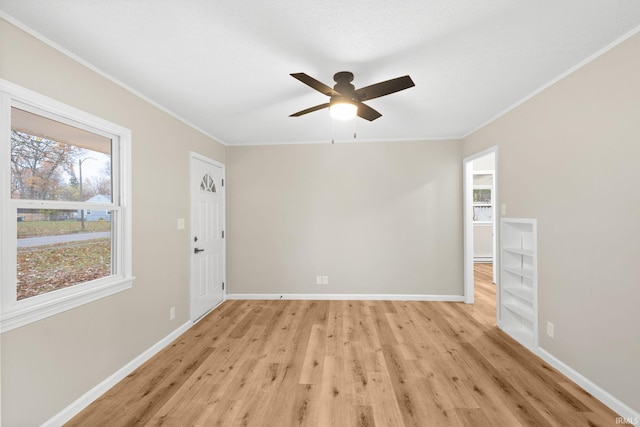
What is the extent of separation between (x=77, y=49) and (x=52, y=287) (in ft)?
5.26

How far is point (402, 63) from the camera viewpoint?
2.01 m

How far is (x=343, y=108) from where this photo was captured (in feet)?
6.57

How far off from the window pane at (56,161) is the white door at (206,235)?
1.25 m

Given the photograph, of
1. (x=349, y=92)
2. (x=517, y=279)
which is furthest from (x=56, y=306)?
(x=517, y=279)

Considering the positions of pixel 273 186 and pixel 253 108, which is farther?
pixel 273 186

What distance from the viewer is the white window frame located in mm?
1484

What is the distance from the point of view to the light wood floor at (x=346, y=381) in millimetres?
1828

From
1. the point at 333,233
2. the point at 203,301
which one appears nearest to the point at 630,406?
the point at 333,233

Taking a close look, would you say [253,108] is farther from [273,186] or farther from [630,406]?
[630,406]

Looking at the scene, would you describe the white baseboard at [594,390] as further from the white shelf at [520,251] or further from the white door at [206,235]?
the white door at [206,235]

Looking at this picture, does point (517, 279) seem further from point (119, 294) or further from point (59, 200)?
point (59, 200)

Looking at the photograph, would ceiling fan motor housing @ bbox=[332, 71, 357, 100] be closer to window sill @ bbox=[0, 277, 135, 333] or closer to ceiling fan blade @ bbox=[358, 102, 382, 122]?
ceiling fan blade @ bbox=[358, 102, 382, 122]

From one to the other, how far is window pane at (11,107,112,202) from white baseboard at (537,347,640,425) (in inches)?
158

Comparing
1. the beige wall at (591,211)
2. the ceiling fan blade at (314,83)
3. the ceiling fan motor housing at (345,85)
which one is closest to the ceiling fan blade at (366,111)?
the ceiling fan motor housing at (345,85)
